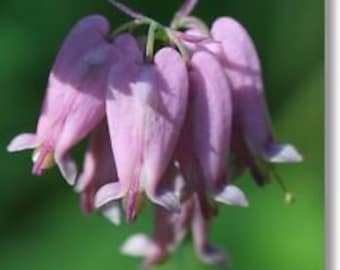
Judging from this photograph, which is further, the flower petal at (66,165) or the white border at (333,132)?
the white border at (333,132)

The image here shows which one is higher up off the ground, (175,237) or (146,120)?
(146,120)

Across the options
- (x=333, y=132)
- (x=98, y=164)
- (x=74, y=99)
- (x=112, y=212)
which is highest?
(x=74, y=99)

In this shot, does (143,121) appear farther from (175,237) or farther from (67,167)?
(175,237)

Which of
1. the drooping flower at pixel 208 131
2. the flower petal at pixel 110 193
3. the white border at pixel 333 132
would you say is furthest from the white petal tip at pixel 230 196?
the white border at pixel 333 132

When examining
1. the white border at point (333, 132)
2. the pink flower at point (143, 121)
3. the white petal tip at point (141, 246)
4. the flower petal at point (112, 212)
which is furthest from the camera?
the white border at point (333, 132)

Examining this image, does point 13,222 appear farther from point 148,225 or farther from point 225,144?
point 225,144

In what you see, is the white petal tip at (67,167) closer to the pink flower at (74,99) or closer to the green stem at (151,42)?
the pink flower at (74,99)

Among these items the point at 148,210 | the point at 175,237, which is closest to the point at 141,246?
the point at 175,237
